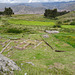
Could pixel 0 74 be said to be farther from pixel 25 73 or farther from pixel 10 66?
pixel 25 73

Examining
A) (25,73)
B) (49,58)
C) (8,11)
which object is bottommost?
(49,58)

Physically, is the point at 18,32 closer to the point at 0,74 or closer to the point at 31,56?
the point at 31,56

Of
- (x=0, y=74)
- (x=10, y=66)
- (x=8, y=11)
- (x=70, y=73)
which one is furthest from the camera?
(x=8, y=11)

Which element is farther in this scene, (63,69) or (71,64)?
(71,64)

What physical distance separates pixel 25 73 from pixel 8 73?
182 centimetres

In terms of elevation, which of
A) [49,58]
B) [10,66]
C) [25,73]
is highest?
[10,66]

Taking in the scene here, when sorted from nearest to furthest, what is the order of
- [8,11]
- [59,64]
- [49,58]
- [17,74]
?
[17,74], [59,64], [49,58], [8,11]

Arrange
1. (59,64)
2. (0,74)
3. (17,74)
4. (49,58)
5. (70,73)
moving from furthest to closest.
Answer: (49,58), (59,64), (70,73), (17,74), (0,74)

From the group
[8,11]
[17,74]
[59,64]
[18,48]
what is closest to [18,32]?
[18,48]

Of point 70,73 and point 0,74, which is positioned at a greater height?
point 0,74

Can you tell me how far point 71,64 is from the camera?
14.4 metres

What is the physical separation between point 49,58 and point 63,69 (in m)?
4.14

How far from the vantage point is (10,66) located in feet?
35.4

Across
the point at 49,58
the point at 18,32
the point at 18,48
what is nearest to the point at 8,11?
the point at 18,32
